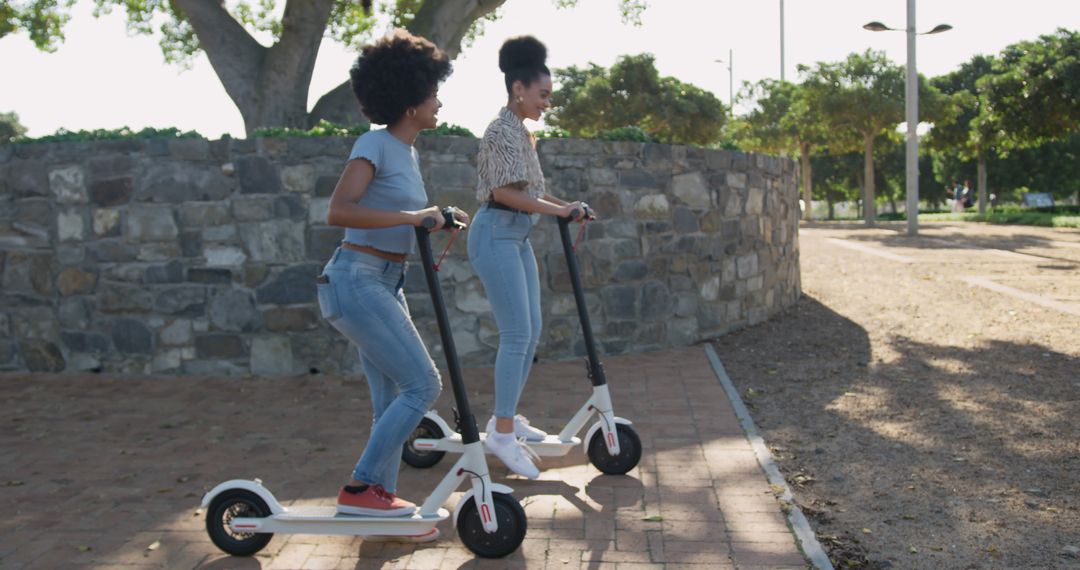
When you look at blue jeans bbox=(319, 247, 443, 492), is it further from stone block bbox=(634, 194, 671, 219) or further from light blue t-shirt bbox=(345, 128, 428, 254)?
stone block bbox=(634, 194, 671, 219)

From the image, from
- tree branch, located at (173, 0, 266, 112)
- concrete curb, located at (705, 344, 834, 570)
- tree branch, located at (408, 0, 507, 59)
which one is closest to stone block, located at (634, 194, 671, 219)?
concrete curb, located at (705, 344, 834, 570)

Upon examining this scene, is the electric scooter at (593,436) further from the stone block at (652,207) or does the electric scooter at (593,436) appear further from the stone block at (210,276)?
the stone block at (652,207)

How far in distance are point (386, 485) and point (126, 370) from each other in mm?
4478

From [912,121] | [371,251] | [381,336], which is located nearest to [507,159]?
[371,251]

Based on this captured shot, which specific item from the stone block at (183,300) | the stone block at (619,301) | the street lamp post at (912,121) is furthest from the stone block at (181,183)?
the street lamp post at (912,121)

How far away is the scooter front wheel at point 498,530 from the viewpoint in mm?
3510

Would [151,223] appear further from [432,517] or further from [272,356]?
[432,517]

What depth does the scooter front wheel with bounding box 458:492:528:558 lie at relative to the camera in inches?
138

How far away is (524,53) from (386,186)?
4.00 ft

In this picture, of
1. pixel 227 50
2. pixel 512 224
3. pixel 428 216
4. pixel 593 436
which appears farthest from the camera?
pixel 227 50

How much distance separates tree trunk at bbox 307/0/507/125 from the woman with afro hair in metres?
7.21

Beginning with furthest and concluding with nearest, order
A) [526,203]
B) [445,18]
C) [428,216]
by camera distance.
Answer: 1. [445,18]
2. [526,203]
3. [428,216]

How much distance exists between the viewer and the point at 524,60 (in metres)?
4.36

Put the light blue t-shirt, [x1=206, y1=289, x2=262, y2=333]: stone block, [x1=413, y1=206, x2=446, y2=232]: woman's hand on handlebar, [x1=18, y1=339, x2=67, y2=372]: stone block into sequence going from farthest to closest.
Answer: [x1=18, y1=339, x2=67, y2=372]: stone block, [x1=206, y1=289, x2=262, y2=333]: stone block, the light blue t-shirt, [x1=413, y1=206, x2=446, y2=232]: woman's hand on handlebar
